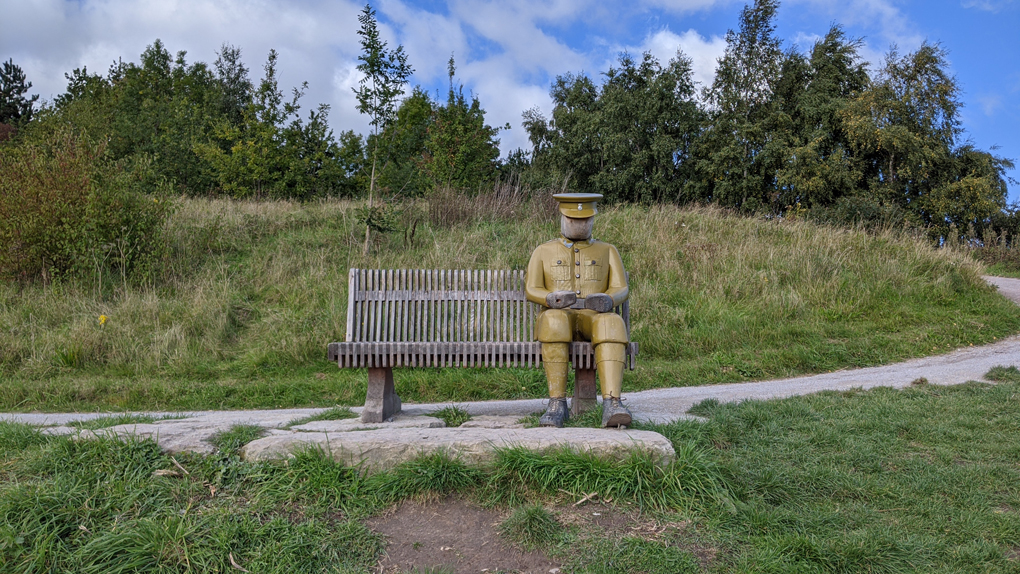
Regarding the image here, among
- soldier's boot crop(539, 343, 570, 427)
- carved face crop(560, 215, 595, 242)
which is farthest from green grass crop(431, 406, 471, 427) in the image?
carved face crop(560, 215, 595, 242)

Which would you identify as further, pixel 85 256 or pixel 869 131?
pixel 869 131

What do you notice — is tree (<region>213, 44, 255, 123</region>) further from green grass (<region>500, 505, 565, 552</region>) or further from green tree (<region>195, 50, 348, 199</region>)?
green grass (<region>500, 505, 565, 552</region>)

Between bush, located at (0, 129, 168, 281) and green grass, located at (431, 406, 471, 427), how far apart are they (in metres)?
7.99

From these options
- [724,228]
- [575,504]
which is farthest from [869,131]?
[575,504]

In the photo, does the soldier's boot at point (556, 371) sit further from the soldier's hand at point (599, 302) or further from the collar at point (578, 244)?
the collar at point (578, 244)

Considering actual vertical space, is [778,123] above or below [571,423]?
above

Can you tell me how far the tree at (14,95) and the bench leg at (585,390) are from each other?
46826 millimetres

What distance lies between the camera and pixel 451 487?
3605 millimetres

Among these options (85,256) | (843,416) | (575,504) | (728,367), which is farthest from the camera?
(85,256)

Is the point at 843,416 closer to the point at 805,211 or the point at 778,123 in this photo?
the point at 805,211

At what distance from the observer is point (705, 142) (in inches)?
1087

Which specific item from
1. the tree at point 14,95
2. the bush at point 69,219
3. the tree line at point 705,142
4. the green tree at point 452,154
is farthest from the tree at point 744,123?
the tree at point 14,95

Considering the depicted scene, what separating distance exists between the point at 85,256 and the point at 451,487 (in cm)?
1042

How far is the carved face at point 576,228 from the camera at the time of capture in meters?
5.49
